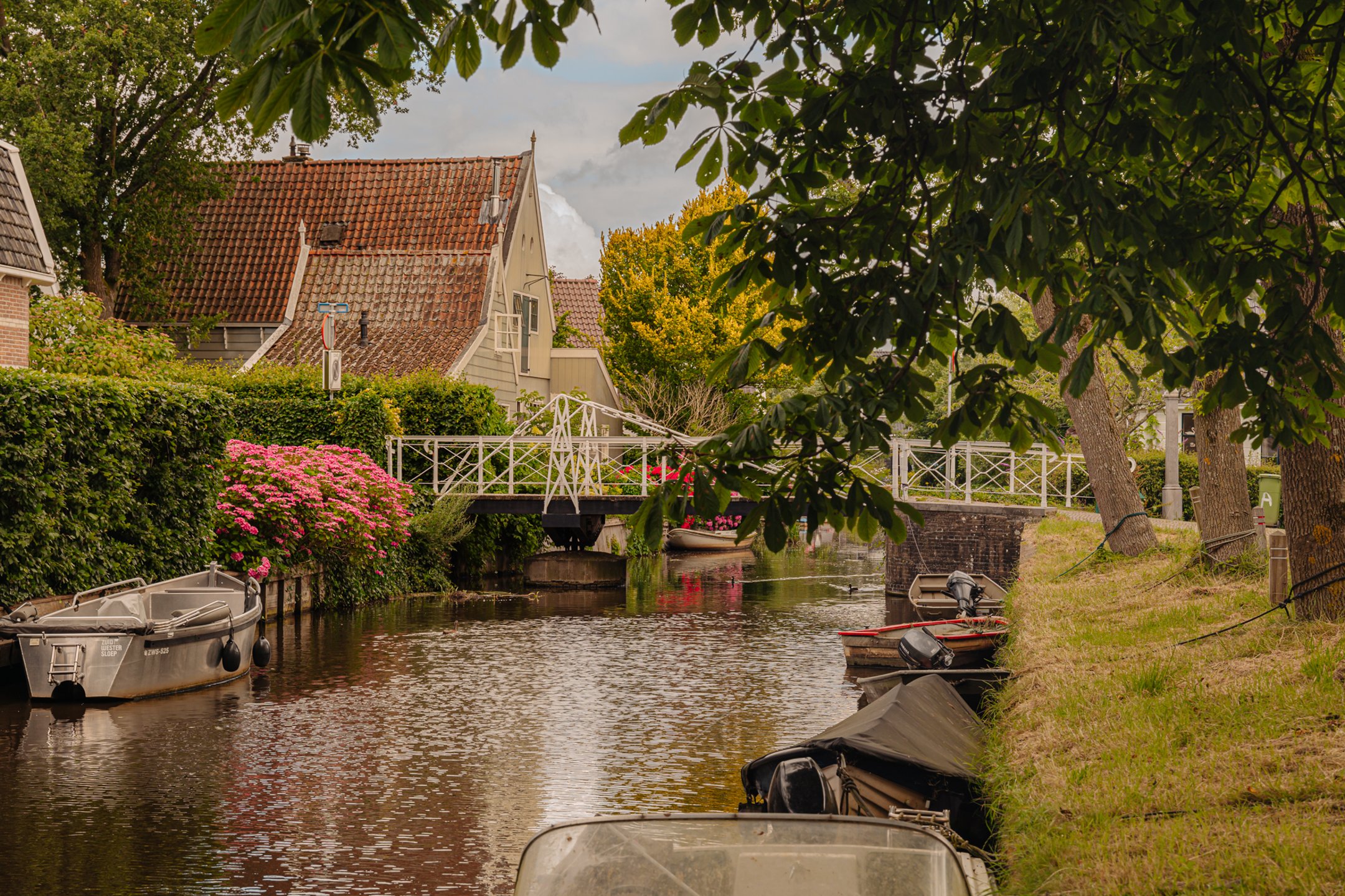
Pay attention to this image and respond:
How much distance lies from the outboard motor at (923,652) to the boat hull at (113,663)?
28.6ft

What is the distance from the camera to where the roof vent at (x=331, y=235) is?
38.2 metres

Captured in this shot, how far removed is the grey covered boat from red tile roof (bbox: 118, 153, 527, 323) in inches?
780

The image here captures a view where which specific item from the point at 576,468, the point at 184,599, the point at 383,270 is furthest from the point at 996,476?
the point at 184,599

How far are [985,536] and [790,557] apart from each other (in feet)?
45.4

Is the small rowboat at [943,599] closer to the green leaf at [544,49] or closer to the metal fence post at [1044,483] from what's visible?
the metal fence post at [1044,483]

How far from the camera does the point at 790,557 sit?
139 feet

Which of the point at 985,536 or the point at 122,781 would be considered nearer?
the point at 122,781

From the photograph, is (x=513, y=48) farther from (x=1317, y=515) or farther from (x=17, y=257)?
(x=17, y=257)

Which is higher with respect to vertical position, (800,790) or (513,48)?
(513,48)

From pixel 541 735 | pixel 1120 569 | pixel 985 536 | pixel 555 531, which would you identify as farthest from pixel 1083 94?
pixel 555 531

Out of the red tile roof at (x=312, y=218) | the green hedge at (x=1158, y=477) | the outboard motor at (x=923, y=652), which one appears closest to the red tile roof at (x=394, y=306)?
the red tile roof at (x=312, y=218)

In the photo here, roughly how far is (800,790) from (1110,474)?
13306mm

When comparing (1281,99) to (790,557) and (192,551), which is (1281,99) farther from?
(790,557)

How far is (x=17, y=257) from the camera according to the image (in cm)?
2298
